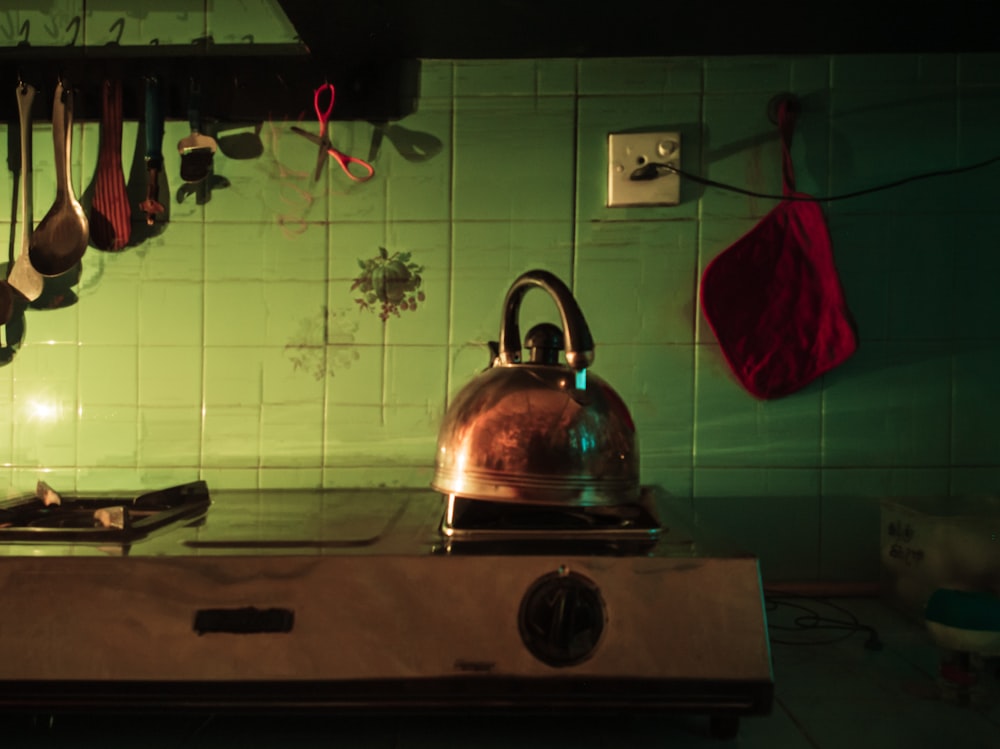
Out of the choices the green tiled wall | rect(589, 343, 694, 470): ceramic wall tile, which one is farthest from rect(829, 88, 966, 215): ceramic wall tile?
rect(589, 343, 694, 470): ceramic wall tile

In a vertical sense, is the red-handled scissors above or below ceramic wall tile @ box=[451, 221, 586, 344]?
above

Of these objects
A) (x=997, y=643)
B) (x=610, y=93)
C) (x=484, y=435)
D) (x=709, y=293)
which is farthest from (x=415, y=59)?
(x=997, y=643)

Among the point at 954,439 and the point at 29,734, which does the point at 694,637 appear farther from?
the point at 954,439

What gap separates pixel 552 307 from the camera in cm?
97

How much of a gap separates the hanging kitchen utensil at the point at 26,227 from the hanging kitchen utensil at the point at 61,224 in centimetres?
1

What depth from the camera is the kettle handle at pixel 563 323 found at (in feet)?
2.06

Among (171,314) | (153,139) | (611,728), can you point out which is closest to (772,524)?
(611,728)

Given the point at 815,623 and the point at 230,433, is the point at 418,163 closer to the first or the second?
the point at 230,433

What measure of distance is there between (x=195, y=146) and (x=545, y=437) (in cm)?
66

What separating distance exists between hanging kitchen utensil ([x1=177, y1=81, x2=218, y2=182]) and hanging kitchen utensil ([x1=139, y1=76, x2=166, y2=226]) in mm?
28

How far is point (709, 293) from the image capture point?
3.13 ft

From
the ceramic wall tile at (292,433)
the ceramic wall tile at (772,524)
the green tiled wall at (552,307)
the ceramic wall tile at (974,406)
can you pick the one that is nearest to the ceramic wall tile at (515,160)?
the green tiled wall at (552,307)

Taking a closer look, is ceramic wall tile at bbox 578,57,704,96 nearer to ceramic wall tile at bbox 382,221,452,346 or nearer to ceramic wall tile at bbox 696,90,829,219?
ceramic wall tile at bbox 696,90,829,219

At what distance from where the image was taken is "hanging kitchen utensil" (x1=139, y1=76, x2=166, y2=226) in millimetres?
961
